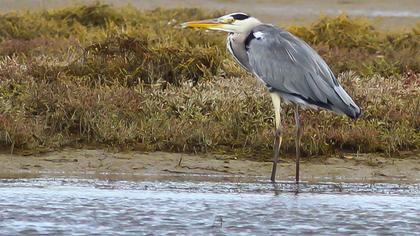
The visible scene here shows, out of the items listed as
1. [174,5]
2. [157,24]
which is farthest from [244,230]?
[174,5]

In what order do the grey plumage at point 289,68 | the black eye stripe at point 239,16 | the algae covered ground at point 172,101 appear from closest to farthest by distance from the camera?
the grey plumage at point 289,68
the algae covered ground at point 172,101
the black eye stripe at point 239,16

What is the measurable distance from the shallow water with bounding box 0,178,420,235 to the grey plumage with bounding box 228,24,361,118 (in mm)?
737

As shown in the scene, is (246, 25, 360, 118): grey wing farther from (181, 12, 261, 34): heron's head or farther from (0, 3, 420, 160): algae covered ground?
(0, 3, 420, 160): algae covered ground

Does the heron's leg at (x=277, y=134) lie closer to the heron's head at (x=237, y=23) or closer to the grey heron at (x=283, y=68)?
the grey heron at (x=283, y=68)

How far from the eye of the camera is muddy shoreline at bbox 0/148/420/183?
27.8 ft

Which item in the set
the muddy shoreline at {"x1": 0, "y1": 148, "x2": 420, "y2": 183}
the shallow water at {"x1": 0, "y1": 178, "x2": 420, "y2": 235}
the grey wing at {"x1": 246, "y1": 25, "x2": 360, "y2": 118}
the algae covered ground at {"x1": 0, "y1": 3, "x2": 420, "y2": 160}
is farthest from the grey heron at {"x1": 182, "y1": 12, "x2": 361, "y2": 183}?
the shallow water at {"x1": 0, "y1": 178, "x2": 420, "y2": 235}

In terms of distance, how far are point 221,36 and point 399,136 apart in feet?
14.4

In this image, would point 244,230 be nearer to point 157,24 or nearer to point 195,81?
point 195,81

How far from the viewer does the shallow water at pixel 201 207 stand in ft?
21.2

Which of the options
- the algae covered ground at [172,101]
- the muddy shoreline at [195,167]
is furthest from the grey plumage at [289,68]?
the muddy shoreline at [195,167]

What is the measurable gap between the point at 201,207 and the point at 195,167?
156 cm

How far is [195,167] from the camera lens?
8633 mm

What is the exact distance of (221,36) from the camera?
13.1 m

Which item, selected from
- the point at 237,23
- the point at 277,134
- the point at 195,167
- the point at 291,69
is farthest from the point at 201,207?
the point at 237,23
